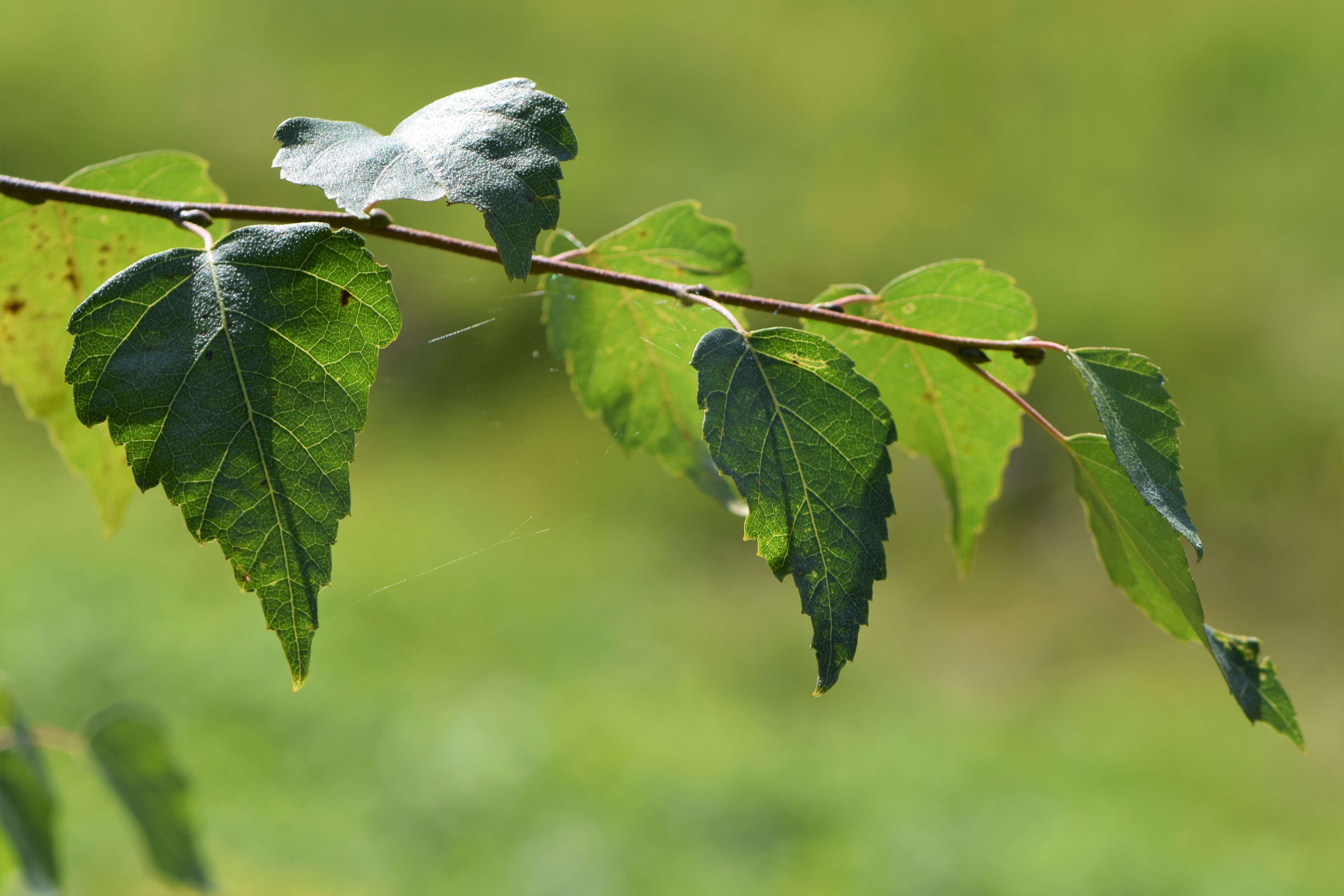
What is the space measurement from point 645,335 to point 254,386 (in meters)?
0.29

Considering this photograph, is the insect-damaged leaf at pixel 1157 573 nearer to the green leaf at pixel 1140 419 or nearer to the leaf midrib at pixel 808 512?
the green leaf at pixel 1140 419

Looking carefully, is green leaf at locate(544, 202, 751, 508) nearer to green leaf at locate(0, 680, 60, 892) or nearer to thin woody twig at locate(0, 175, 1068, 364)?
thin woody twig at locate(0, 175, 1068, 364)

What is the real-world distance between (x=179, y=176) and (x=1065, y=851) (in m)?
2.26

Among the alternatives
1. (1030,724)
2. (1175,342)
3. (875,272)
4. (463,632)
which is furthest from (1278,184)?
(463,632)

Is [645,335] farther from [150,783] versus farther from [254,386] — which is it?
[150,783]

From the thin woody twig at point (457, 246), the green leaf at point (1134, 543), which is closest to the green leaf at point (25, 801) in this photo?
the thin woody twig at point (457, 246)

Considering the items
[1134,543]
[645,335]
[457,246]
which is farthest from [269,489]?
[1134,543]

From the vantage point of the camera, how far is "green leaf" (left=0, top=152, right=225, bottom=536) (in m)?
0.60

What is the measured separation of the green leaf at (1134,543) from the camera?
466mm

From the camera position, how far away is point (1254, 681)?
492 millimetres

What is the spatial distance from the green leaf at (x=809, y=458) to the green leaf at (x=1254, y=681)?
0.18 metres

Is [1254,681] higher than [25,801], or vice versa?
[1254,681]

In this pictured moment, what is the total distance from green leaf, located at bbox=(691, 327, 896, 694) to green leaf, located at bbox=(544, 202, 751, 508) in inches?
7.3

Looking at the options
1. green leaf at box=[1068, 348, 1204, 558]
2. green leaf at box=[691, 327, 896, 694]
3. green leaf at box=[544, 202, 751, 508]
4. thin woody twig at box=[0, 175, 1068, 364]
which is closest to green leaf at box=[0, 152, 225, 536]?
A: thin woody twig at box=[0, 175, 1068, 364]
